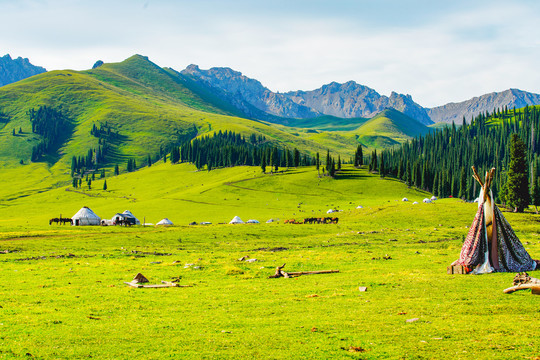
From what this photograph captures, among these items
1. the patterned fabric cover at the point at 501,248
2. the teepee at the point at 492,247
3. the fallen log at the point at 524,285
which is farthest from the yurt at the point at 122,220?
the fallen log at the point at 524,285

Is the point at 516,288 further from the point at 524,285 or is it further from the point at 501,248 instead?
the point at 501,248

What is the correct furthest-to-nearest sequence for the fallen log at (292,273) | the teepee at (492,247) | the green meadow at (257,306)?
1. the fallen log at (292,273)
2. the teepee at (492,247)
3. the green meadow at (257,306)

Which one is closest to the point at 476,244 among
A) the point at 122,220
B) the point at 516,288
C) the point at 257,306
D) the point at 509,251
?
the point at 509,251

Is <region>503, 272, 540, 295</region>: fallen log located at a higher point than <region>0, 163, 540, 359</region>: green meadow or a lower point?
higher

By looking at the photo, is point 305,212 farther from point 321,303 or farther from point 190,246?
point 321,303

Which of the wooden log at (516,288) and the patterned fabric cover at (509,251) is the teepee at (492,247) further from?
the wooden log at (516,288)

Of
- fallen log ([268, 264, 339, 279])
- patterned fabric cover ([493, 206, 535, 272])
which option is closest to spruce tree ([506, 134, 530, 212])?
patterned fabric cover ([493, 206, 535, 272])

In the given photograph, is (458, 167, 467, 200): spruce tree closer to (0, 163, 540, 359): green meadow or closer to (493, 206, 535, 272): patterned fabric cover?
(0, 163, 540, 359): green meadow

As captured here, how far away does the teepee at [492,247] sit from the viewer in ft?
102

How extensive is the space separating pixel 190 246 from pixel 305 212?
73.5 m

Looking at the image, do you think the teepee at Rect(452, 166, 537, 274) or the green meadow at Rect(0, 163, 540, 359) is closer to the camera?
the green meadow at Rect(0, 163, 540, 359)

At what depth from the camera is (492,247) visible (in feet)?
103

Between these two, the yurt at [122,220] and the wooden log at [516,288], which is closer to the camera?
the wooden log at [516,288]

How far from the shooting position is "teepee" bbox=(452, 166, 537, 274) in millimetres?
31219
